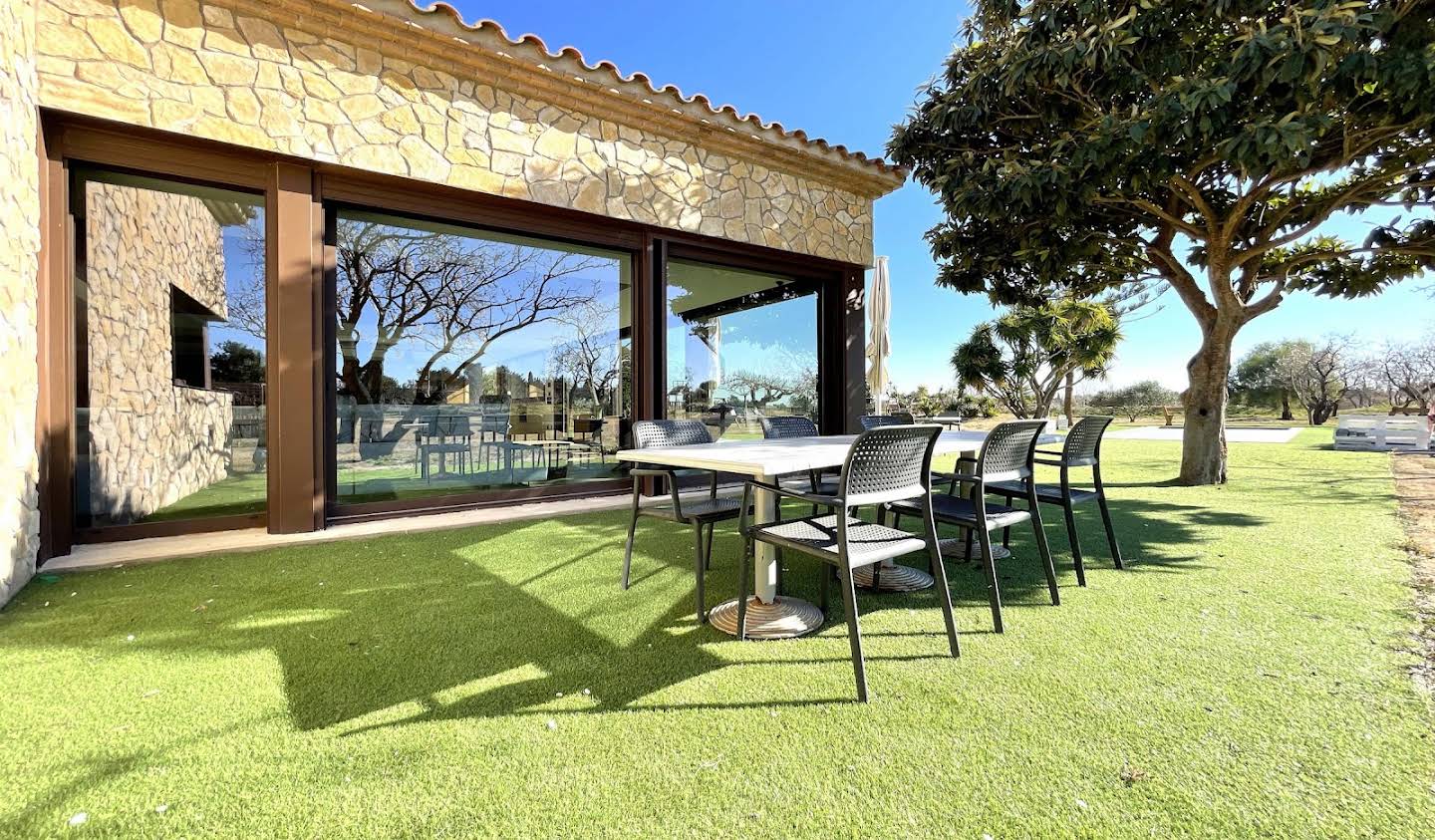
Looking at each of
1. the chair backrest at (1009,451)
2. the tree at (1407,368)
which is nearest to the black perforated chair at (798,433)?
the chair backrest at (1009,451)

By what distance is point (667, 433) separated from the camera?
308 centimetres

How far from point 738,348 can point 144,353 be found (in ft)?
15.7

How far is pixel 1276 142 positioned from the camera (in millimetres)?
3318

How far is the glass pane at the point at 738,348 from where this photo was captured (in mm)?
5750

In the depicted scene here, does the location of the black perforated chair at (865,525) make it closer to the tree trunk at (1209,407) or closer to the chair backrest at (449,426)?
the chair backrest at (449,426)

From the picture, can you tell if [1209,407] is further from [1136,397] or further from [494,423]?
[1136,397]

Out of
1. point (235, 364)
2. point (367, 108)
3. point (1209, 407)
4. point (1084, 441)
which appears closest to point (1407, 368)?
point (1209, 407)

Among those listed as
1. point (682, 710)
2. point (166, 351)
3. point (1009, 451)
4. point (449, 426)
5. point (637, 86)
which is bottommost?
point (682, 710)

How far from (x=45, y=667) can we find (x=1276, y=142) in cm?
626

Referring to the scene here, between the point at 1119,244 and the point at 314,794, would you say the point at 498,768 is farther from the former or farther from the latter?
the point at 1119,244

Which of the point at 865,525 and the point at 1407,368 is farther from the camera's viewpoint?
the point at 1407,368

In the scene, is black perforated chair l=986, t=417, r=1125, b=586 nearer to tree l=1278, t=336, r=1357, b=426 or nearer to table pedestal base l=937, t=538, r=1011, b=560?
table pedestal base l=937, t=538, r=1011, b=560

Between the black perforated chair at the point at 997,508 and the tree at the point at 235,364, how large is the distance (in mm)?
4267

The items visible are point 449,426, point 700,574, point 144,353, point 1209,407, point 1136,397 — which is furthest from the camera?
point 1136,397
